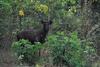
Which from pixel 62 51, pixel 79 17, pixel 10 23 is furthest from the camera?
pixel 79 17

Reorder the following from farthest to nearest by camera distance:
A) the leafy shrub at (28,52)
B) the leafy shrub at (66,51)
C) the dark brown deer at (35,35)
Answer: the dark brown deer at (35,35)
the leafy shrub at (28,52)
the leafy shrub at (66,51)

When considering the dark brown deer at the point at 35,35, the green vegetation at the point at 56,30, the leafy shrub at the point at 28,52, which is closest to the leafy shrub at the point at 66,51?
the green vegetation at the point at 56,30

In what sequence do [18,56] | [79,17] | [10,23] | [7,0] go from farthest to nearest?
[79,17], [10,23], [7,0], [18,56]

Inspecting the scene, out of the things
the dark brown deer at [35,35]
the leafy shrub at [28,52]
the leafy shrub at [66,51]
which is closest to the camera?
the leafy shrub at [66,51]

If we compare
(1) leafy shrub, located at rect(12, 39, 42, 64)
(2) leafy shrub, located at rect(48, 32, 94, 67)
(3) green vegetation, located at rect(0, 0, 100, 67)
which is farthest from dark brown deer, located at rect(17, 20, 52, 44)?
(2) leafy shrub, located at rect(48, 32, 94, 67)

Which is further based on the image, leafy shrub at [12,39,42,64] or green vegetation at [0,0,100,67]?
leafy shrub at [12,39,42,64]

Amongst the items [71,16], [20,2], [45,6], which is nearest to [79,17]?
[71,16]

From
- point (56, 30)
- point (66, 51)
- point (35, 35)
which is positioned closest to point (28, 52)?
point (66, 51)

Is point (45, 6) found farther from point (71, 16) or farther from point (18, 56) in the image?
point (18, 56)

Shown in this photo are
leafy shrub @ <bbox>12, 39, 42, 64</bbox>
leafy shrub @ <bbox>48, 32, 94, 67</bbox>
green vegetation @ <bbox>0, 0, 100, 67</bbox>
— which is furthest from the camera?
leafy shrub @ <bbox>12, 39, 42, 64</bbox>

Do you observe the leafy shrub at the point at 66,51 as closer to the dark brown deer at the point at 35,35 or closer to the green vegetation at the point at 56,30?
the green vegetation at the point at 56,30

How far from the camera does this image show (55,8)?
14.9 m

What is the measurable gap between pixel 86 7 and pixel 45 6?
183cm

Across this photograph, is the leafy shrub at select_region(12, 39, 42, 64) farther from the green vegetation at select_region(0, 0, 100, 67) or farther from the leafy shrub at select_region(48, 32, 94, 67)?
the leafy shrub at select_region(48, 32, 94, 67)
